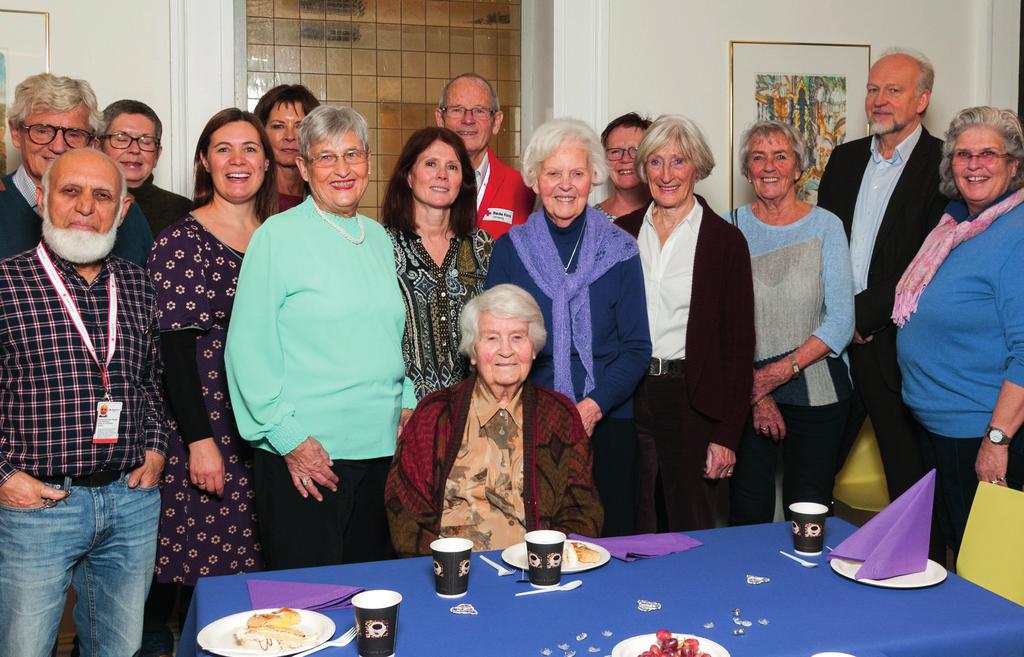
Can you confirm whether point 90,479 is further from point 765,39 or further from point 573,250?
point 765,39

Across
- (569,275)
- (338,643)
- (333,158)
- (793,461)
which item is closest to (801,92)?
(793,461)

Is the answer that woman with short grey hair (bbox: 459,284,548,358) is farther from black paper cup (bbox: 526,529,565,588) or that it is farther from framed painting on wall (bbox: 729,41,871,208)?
framed painting on wall (bbox: 729,41,871,208)

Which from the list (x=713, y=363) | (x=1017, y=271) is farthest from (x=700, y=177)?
(x=1017, y=271)

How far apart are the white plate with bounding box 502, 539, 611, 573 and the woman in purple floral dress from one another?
3.72 ft

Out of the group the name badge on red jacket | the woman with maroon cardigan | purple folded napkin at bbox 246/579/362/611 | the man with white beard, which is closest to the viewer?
purple folded napkin at bbox 246/579/362/611

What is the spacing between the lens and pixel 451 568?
183 cm

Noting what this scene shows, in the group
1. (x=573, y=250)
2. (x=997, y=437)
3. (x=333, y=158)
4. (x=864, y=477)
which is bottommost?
(x=864, y=477)

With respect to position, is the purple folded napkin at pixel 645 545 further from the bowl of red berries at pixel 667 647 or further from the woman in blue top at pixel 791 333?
the woman in blue top at pixel 791 333

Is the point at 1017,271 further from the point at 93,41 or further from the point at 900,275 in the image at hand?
the point at 93,41

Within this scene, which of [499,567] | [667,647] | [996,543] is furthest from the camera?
[996,543]

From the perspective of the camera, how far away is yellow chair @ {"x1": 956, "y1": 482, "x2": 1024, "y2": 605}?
2.16m

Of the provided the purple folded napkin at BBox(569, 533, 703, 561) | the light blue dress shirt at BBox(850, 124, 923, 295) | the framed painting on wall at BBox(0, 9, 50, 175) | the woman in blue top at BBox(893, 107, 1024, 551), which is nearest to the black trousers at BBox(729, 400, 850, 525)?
the woman in blue top at BBox(893, 107, 1024, 551)

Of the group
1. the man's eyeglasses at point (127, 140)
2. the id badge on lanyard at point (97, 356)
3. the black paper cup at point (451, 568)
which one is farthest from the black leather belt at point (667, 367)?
the man's eyeglasses at point (127, 140)

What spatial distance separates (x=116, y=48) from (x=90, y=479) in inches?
96.7
